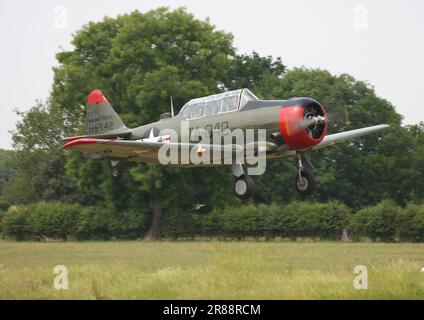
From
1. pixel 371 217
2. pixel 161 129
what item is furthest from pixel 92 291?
pixel 371 217

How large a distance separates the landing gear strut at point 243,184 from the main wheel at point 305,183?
4.29ft

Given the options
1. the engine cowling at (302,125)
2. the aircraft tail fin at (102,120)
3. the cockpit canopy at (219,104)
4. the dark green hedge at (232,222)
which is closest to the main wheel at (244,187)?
the engine cowling at (302,125)

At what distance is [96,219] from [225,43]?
1129cm

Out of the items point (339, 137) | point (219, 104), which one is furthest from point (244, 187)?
point (339, 137)

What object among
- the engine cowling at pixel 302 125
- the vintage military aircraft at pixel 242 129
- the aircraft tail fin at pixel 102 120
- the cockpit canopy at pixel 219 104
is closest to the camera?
the engine cowling at pixel 302 125

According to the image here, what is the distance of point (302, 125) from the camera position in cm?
1959

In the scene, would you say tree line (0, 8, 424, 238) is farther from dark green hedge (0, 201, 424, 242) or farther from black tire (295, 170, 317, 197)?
black tire (295, 170, 317, 197)

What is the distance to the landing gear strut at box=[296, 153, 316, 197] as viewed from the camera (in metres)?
21.1

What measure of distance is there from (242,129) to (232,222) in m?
16.4

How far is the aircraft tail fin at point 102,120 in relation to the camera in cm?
2533

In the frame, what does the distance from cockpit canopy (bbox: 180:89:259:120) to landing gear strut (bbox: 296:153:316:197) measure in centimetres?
218

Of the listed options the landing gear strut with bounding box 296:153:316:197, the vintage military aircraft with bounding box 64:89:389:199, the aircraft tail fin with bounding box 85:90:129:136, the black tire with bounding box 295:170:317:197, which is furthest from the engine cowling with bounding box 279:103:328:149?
the aircraft tail fin with bounding box 85:90:129:136

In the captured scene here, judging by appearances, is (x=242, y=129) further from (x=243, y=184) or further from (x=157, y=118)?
(x=157, y=118)

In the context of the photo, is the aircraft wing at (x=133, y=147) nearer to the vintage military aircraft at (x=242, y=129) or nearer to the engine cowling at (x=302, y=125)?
the vintage military aircraft at (x=242, y=129)
